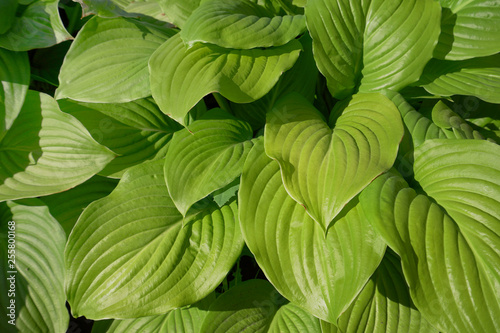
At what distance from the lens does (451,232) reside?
997 mm

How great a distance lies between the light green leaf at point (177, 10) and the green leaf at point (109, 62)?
80mm

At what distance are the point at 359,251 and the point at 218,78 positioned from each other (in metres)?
0.64

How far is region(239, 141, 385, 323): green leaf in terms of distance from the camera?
0.99 meters

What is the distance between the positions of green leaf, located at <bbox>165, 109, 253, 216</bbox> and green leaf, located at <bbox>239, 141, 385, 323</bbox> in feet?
0.31

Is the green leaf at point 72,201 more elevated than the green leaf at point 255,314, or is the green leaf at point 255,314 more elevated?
the green leaf at point 72,201

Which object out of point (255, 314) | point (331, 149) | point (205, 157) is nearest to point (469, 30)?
point (331, 149)

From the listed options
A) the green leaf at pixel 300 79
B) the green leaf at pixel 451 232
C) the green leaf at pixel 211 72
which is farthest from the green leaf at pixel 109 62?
the green leaf at pixel 451 232

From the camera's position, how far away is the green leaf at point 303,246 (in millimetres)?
990

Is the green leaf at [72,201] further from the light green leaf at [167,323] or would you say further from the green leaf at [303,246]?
the green leaf at [303,246]

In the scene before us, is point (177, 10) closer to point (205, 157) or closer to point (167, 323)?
point (205, 157)

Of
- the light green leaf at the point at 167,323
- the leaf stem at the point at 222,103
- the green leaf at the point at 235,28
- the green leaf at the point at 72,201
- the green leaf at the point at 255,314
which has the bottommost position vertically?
the light green leaf at the point at 167,323

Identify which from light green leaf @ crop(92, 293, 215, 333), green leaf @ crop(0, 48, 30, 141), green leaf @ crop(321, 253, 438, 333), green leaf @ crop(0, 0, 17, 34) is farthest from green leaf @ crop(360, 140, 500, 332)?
green leaf @ crop(0, 0, 17, 34)

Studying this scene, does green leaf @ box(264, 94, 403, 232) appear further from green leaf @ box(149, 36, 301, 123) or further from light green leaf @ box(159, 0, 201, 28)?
light green leaf @ box(159, 0, 201, 28)

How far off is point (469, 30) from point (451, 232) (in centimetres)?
81
